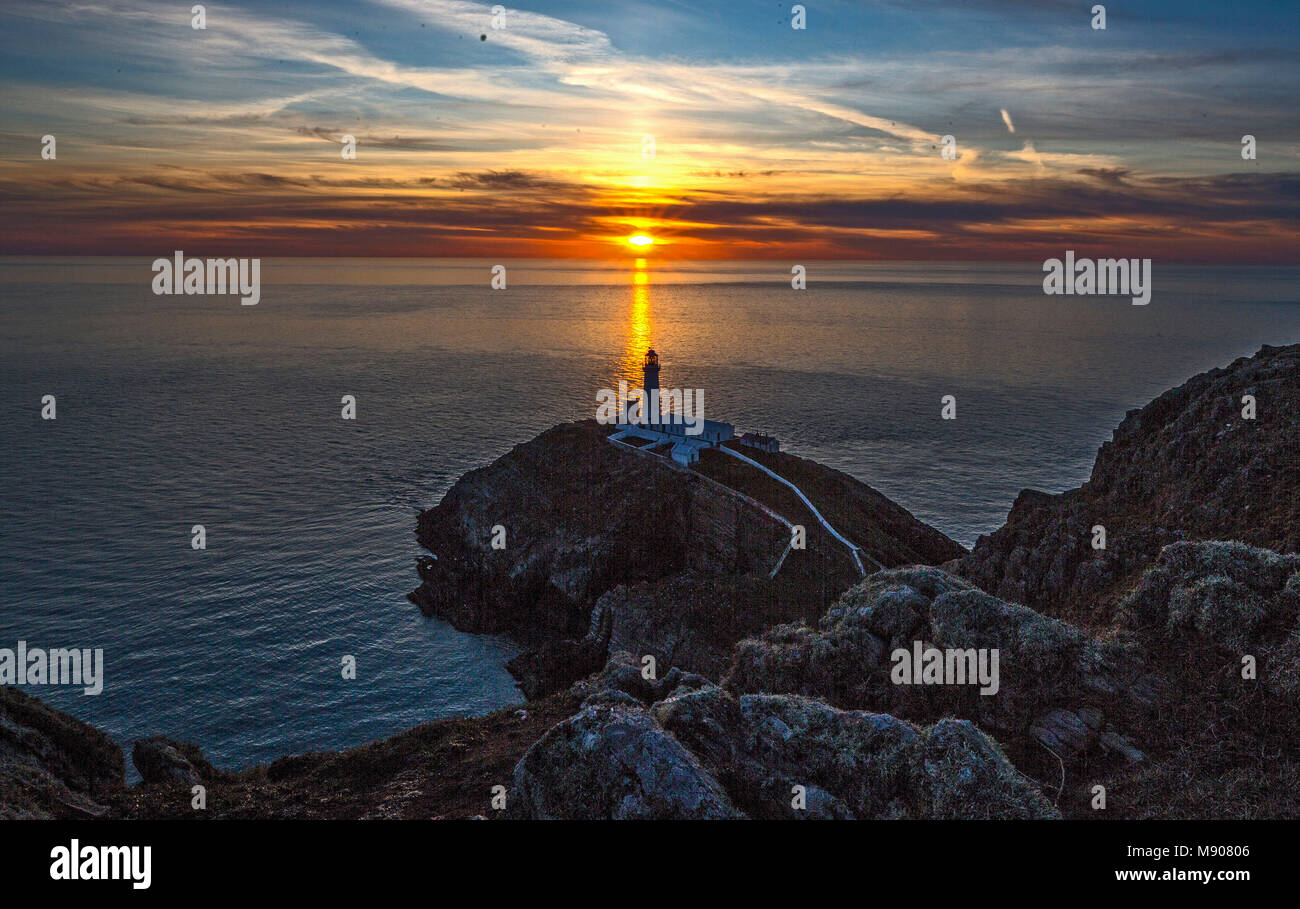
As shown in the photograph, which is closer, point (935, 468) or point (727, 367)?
point (935, 468)

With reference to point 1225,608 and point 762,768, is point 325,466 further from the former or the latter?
point 1225,608

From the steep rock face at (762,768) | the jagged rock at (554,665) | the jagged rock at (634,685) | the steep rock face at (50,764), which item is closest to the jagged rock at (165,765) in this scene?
the steep rock face at (50,764)

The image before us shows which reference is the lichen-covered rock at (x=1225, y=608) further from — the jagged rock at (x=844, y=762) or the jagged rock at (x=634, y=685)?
the jagged rock at (x=634, y=685)

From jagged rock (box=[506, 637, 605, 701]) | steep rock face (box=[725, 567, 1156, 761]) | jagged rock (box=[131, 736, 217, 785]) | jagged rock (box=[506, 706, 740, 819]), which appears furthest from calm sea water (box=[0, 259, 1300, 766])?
jagged rock (box=[506, 706, 740, 819])
